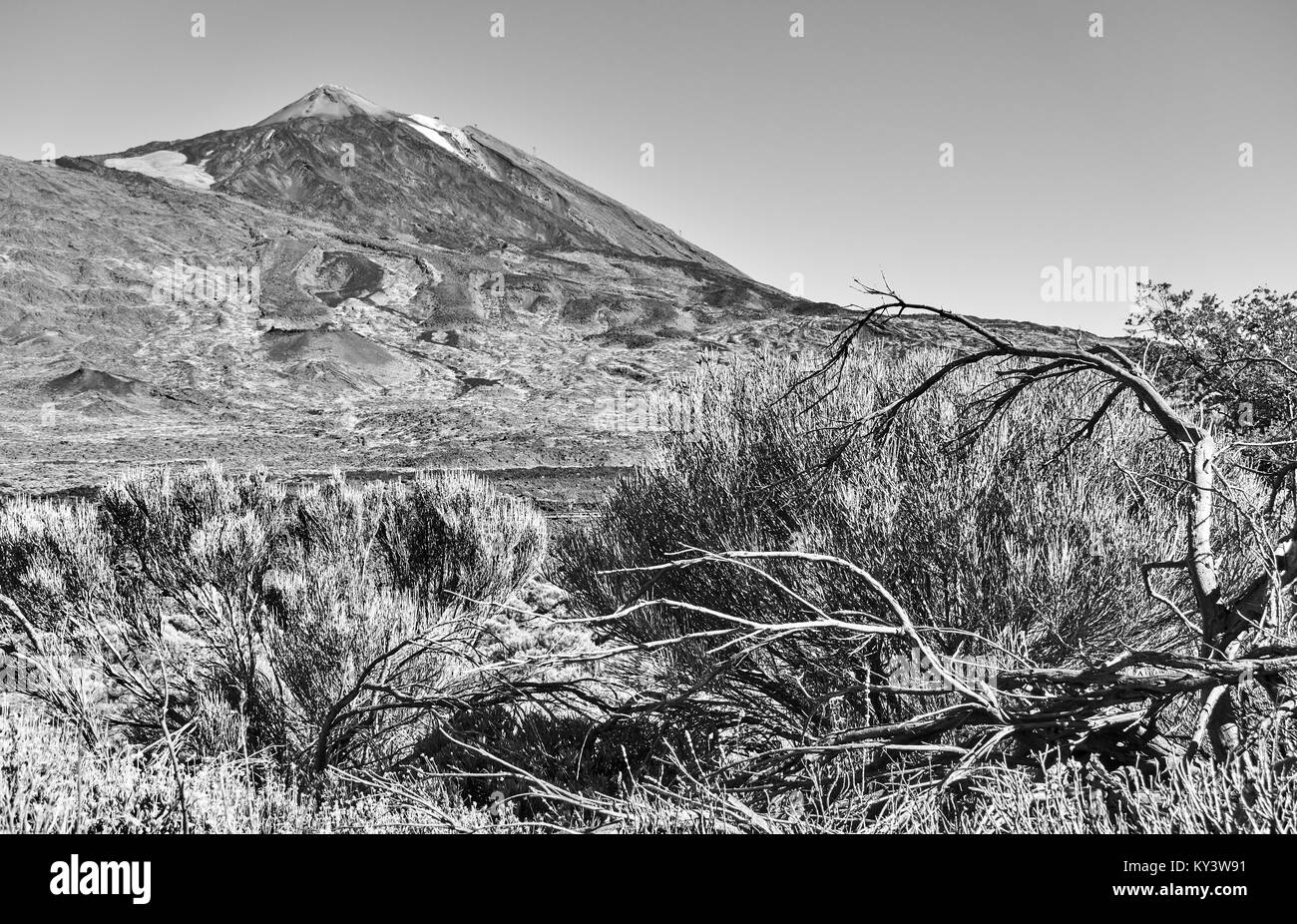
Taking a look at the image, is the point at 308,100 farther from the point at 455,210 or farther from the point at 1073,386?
the point at 1073,386

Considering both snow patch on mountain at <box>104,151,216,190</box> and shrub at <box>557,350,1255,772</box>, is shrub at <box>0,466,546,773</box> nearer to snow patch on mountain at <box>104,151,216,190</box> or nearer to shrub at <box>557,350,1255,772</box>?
shrub at <box>557,350,1255,772</box>

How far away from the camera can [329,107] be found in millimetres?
105812

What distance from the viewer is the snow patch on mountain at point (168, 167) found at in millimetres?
81688

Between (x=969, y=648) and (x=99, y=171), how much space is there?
256ft

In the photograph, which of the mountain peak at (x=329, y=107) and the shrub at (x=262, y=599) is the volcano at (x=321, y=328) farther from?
the mountain peak at (x=329, y=107)

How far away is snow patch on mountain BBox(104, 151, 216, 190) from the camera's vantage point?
81.7 m

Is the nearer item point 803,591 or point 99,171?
point 803,591

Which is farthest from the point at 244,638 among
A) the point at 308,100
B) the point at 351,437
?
the point at 308,100

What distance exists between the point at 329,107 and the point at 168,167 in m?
25.1

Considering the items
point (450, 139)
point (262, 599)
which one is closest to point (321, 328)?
point (262, 599)

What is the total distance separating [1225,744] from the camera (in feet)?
8.30

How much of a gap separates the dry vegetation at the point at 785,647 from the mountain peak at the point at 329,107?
4224 inches

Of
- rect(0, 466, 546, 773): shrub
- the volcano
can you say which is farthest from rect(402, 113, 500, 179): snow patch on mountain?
rect(0, 466, 546, 773): shrub

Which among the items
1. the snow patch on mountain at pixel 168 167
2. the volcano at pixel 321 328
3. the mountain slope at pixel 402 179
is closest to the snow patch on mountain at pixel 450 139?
the mountain slope at pixel 402 179
